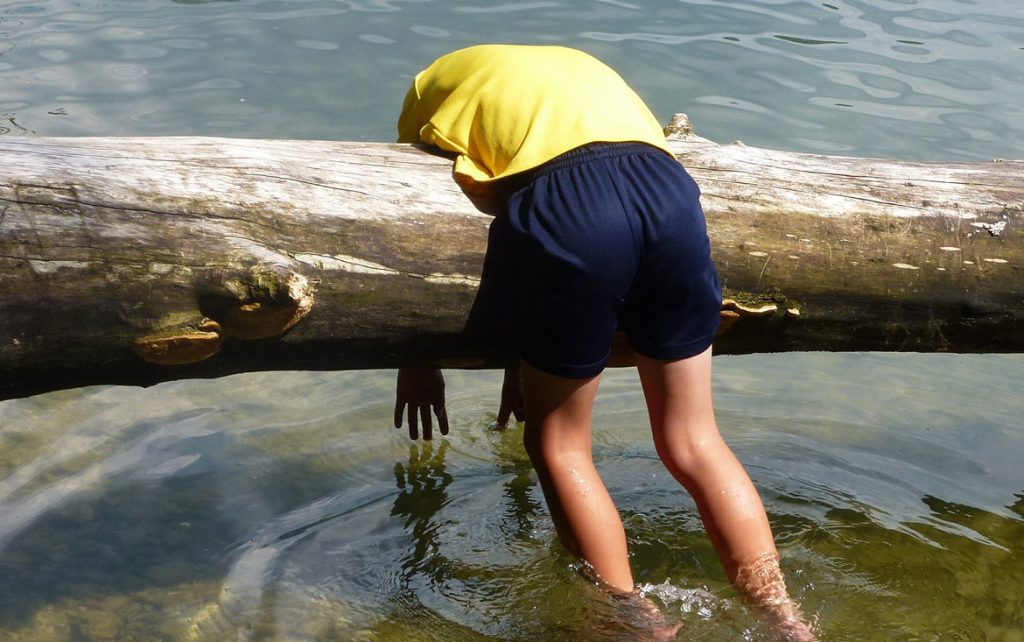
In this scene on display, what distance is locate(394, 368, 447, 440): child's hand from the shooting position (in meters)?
3.99

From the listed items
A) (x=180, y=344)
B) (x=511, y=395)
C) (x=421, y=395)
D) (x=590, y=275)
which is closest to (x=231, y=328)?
(x=180, y=344)

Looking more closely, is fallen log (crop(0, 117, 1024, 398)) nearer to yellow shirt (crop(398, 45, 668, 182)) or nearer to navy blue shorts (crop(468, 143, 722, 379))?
yellow shirt (crop(398, 45, 668, 182))

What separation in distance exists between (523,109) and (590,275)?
0.53m

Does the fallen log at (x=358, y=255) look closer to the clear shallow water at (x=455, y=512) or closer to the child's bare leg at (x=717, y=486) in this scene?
→ the child's bare leg at (x=717, y=486)

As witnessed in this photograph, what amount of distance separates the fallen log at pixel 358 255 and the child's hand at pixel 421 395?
638mm

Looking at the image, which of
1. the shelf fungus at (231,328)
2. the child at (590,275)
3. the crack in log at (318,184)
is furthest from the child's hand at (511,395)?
the shelf fungus at (231,328)

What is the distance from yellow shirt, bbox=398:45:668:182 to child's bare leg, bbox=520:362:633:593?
1.96 feet

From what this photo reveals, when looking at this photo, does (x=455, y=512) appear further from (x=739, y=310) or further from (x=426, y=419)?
(x=739, y=310)

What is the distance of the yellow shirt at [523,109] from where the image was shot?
2965mm

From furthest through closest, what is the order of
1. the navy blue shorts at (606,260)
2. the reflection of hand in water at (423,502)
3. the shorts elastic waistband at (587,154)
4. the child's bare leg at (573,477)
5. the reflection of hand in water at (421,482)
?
the reflection of hand in water at (421,482) < the reflection of hand in water at (423,502) < the child's bare leg at (573,477) < the shorts elastic waistband at (587,154) < the navy blue shorts at (606,260)

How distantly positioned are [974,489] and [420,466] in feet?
7.26

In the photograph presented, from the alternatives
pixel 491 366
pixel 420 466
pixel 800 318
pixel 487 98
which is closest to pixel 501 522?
pixel 420 466

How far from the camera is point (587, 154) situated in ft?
9.62

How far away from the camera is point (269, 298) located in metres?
2.97
